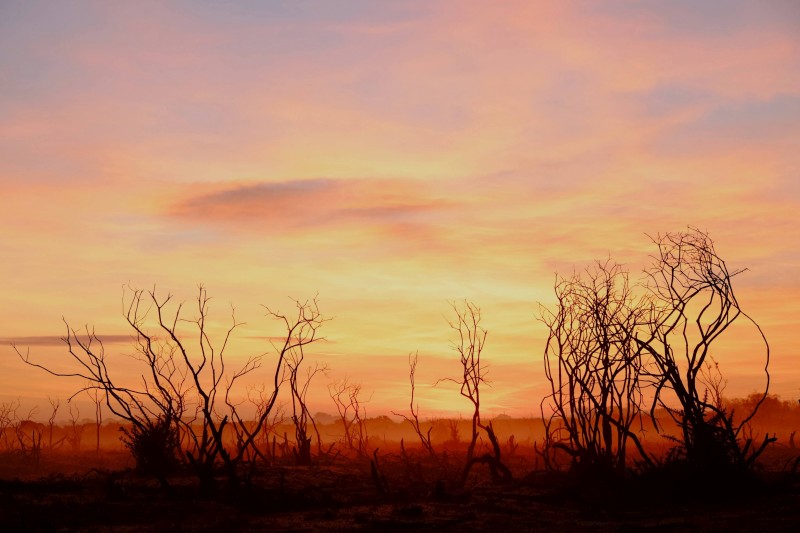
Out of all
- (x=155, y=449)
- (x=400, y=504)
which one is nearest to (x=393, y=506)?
(x=400, y=504)

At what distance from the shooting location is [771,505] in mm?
14461

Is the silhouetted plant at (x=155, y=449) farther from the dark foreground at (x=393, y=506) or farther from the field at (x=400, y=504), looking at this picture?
the dark foreground at (x=393, y=506)

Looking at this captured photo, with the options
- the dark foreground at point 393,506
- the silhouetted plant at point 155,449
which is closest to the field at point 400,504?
the dark foreground at point 393,506

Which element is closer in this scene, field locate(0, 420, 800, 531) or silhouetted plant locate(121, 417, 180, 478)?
field locate(0, 420, 800, 531)

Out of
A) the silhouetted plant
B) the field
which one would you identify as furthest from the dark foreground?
the silhouetted plant

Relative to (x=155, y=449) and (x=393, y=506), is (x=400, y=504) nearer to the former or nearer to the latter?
(x=393, y=506)

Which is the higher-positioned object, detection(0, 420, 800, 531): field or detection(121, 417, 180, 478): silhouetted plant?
detection(121, 417, 180, 478): silhouetted plant

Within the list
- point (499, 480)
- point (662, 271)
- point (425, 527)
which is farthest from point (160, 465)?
point (662, 271)

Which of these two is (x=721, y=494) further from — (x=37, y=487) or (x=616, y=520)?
(x=37, y=487)

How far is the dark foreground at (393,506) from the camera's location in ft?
44.0

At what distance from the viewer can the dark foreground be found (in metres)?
13.4

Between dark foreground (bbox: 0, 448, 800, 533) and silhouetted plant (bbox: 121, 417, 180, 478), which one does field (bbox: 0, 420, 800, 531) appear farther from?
silhouetted plant (bbox: 121, 417, 180, 478)

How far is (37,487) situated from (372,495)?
699cm

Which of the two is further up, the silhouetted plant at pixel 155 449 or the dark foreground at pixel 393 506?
the silhouetted plant at pixel 155 449
